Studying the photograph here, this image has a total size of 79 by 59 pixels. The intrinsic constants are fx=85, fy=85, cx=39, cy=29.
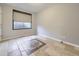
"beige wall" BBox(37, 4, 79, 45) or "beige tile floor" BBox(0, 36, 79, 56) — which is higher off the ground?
"beige wall" BBox(37, 4, 79, 45)

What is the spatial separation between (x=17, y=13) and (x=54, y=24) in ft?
2.83

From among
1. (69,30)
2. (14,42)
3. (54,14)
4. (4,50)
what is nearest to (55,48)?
(69,30)

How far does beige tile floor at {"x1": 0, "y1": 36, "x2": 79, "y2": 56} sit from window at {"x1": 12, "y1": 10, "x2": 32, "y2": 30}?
0.27 meters

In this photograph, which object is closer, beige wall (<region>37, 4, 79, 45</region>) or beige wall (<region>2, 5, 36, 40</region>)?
beige wall (<region>2, 5, 36, 40</region>)

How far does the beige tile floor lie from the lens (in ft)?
5.65

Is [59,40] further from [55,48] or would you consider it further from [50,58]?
[50,58]

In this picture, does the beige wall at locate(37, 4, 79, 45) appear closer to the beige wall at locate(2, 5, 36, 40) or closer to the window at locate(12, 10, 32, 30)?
the window at locate(12, 10, 32, 30)

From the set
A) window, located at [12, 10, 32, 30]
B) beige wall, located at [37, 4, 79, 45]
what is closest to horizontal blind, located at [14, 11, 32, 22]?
window, located at [12, 10, 32, 30]

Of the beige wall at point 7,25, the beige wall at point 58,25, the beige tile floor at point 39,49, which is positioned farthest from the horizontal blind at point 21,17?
the beige tile floor at point 39,49

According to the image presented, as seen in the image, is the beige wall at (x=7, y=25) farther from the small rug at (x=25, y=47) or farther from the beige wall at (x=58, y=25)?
the beige wall at (x=58, y=25)

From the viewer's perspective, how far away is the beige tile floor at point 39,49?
67.8 inches

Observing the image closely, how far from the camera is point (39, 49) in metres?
1.99

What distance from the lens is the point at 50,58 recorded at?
154cm

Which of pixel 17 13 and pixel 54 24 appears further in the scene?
pixel 54 24
